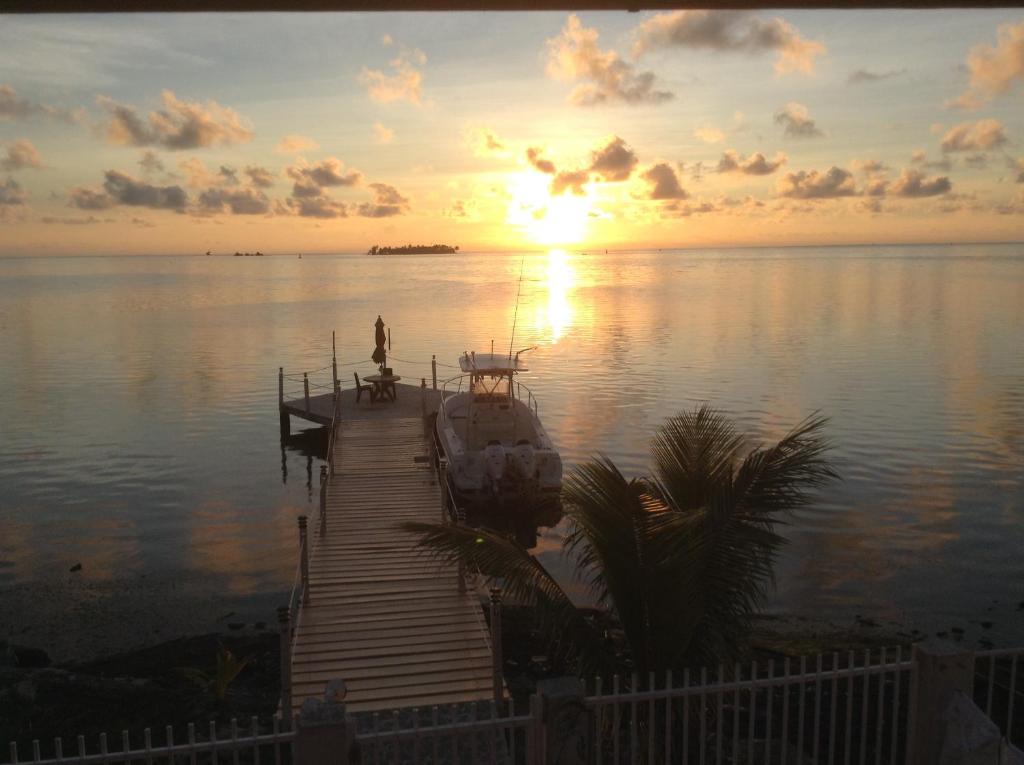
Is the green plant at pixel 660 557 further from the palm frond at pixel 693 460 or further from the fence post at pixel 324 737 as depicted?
the fence post at pixel 324 737

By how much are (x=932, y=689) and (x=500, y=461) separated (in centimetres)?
1872

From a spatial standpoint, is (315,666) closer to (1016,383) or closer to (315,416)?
(315,416)

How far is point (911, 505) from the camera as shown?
2569 cm

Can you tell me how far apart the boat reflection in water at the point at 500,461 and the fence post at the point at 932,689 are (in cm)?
1760

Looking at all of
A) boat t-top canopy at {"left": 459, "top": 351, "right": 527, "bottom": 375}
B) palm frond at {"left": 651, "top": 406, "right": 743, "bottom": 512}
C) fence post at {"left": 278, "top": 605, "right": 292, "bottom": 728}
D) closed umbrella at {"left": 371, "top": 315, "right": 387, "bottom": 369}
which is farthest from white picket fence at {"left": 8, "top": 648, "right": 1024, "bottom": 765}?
closed umbrella at {"left": 371, "top": 315, "right": 387, "bottom": 369}

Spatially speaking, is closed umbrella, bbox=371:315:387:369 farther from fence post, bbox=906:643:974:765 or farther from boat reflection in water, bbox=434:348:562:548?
fence post, bbox=906:643:974:765

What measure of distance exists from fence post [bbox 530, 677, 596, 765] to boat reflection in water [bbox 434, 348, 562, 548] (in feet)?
60.0

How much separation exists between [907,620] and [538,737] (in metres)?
15.6

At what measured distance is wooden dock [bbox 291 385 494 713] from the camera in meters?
12.1

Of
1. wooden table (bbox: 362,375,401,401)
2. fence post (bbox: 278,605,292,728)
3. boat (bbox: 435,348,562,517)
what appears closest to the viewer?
fence post (bbox: 278,605,292,728)

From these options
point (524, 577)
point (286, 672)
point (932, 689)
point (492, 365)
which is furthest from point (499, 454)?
point (932, 689)

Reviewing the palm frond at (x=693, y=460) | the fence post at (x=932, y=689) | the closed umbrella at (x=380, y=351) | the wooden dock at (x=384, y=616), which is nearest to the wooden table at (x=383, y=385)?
the closed umbrella at (x=380, y=351)

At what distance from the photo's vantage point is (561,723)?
18.6 feet

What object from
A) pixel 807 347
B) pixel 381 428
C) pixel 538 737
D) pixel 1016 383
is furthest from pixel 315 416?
pixel 807 347
